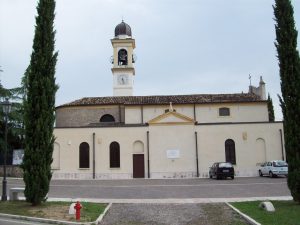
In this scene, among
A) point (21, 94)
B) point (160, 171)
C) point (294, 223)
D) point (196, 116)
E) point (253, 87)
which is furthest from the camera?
point (253, 87)

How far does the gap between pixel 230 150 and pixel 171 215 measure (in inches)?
927

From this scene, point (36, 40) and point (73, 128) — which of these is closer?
point (36, 40)

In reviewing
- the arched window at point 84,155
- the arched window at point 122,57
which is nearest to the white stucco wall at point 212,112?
the arched window at point 84,155

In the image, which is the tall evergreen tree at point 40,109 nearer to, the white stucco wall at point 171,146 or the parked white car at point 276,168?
the white stucco wall at point 171,146

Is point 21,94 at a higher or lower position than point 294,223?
higher

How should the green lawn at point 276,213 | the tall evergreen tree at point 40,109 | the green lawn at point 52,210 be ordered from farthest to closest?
the tall evergreen tree at point 40,109, the green lawn at point 52,210, the green lawn at point 276,213

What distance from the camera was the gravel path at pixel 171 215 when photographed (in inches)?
498

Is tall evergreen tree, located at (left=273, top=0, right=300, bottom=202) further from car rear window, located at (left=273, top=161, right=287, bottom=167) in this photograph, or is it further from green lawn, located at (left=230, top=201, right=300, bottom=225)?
car rear window, located at (left=273, top=161, right=287, bottom=167)

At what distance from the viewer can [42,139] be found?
51.9ft

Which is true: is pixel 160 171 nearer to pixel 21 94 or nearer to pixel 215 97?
pixel 215 97

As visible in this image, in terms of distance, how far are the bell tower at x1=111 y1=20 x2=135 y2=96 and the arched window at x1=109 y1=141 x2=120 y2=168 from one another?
65.4 ft

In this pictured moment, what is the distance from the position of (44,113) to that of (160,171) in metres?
21.3

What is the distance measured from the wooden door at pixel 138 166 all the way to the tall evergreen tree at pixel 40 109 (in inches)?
799

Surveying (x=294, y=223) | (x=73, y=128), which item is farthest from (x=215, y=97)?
(x=294, y=223)
